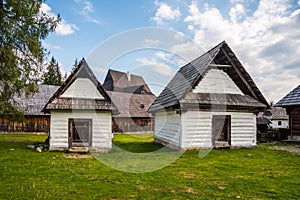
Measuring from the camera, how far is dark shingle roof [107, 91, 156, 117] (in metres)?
33.5

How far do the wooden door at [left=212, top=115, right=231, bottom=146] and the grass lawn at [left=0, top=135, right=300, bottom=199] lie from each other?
12.5 ft

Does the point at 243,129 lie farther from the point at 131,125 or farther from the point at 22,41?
the point at 131,125

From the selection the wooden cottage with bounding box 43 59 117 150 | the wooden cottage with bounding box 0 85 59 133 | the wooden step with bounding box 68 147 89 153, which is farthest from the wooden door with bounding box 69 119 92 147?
the wooden cottage with bounding box 0 85 59 133

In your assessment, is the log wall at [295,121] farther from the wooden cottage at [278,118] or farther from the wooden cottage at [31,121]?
the wooden cottage at [278,118]

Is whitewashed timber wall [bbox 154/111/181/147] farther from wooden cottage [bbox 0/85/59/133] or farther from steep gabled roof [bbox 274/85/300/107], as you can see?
wooden cottage [bbox 0/85/59/133]

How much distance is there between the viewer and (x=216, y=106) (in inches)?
581

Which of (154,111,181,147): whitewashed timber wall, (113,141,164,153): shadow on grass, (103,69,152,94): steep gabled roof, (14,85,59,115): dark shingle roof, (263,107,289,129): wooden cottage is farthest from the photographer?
(263,107,289,129): wooden cottage

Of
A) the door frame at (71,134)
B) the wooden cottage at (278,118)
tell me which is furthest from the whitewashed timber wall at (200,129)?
the wooden cottage at (278,118)

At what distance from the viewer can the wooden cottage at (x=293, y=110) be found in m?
20.1

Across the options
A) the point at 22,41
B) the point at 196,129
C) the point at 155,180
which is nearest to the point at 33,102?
the point at 22,41

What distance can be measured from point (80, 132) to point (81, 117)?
99 centimetres

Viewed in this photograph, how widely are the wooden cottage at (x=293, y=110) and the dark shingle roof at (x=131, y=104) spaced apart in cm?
1727

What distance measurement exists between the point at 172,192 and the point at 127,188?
46.1 inches

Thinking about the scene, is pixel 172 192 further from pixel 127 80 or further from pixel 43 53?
pixel 127 80
